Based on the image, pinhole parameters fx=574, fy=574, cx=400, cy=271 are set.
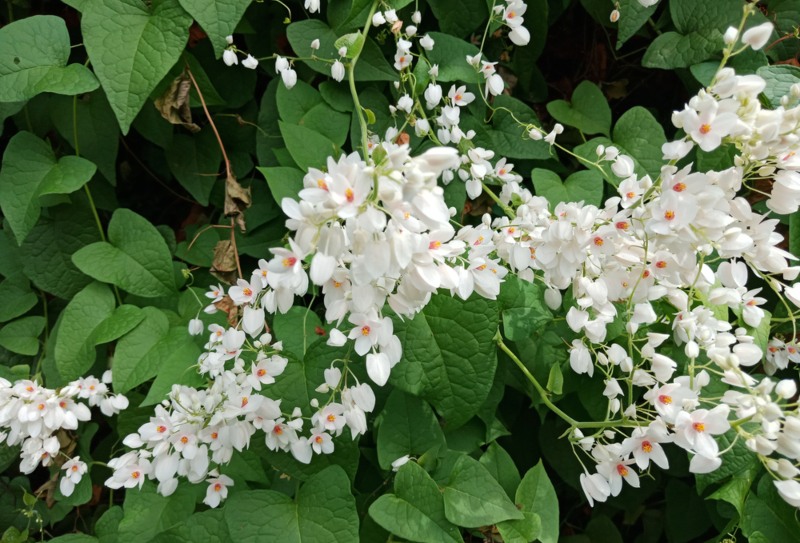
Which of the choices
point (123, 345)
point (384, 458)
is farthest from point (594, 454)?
point (123, 345)

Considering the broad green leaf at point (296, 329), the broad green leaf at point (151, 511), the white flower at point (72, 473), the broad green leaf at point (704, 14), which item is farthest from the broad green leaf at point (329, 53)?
the white flower at point (72, 473)

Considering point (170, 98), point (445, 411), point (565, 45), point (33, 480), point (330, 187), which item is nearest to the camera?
point (330, 187)

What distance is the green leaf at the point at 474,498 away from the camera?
113 cm

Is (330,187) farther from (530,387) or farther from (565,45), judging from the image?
(565,45)

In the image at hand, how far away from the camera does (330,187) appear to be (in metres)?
0.73

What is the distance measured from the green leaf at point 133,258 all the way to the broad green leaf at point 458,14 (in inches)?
36.9

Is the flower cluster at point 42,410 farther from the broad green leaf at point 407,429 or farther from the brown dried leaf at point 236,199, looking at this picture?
the broad green leaf at point 407,429

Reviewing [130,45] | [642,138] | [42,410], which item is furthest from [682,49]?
[42,410]

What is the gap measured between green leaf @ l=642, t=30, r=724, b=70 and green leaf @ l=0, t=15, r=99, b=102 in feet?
4.48

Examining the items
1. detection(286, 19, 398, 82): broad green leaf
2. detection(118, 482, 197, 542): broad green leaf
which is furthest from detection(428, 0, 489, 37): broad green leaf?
detection(118, 482, 197, 542): broad green leaf

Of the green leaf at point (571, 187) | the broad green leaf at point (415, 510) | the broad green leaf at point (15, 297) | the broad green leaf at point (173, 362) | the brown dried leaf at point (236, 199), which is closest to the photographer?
the broad green leaf at point (415, 510)

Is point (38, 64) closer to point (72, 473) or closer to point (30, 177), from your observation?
point (30, 177)

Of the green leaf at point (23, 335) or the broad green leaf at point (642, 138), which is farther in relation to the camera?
the green leaf at point (23, 335)

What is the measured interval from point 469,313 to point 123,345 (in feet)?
2.91
